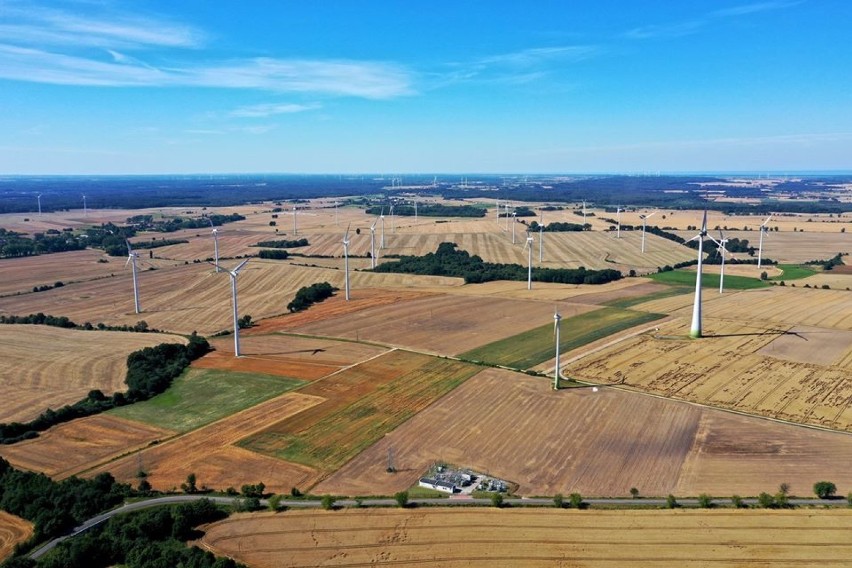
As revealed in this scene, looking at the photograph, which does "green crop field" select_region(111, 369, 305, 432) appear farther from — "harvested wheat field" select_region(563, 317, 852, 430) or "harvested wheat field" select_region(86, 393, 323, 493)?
"harvested wheat field" select_region(563, 317, 852, 430)

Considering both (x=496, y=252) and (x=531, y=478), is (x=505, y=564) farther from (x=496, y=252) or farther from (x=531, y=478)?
(x=496, y=252)

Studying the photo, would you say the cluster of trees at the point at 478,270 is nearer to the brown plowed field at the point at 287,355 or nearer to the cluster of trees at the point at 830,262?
the cluster of trees at the point at 830,262

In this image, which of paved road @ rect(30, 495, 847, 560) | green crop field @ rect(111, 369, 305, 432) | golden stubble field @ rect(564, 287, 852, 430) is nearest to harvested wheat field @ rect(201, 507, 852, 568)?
paved road @ rect(30, 495, 847, 560)

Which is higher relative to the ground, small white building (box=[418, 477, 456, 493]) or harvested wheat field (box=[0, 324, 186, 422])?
harvested wheat field (box=[0, 324, 186, 422])

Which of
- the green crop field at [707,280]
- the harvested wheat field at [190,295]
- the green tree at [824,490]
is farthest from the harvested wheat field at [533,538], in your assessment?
the green crop field at [707,280]

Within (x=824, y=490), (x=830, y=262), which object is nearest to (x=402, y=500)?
(x=824, y=490)

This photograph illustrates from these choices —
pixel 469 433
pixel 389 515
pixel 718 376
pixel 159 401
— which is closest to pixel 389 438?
pixel 469 433

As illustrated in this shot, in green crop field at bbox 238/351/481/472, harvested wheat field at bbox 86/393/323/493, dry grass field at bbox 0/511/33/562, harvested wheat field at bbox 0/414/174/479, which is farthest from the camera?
green crop field at bbox 238/351/481/472
